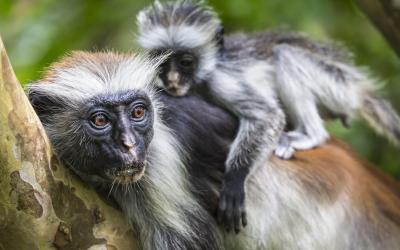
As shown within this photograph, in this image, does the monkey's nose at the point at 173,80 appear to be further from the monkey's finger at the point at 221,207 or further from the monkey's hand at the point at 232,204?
the monkey's finger at the point at 221,207

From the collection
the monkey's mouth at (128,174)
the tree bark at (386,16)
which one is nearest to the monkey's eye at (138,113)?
the monkey's mouth at (128,174)

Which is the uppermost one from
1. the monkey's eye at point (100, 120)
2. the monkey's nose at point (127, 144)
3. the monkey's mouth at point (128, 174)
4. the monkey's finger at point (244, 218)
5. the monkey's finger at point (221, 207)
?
the monkey's eye at point (100, 120)

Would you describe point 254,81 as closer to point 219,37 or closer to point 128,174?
point 219,37

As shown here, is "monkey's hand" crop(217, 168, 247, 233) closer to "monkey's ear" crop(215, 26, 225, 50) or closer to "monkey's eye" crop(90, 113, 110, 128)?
"monkey's eye" crop(90, 113, 110, 128)

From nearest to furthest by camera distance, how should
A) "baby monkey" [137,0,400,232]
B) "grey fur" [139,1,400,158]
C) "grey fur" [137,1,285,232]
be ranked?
"grey fur" [137,1,285,232], "baby monkey" [137,0,400,232], "grey fur" [139,1,400,158]

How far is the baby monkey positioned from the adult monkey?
5.6 inches

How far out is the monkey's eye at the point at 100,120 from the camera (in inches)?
167

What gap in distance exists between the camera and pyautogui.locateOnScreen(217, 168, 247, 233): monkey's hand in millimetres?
4891

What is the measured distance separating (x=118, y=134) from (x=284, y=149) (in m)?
1.80

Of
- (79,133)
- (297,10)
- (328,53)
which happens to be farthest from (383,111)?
(79,133)

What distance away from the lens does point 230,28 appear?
8.43 meters

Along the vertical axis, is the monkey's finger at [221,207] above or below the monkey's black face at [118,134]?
below

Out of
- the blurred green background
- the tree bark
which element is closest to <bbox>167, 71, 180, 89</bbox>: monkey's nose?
the tree bark

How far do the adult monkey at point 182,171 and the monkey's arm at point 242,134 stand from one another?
0.11 m
